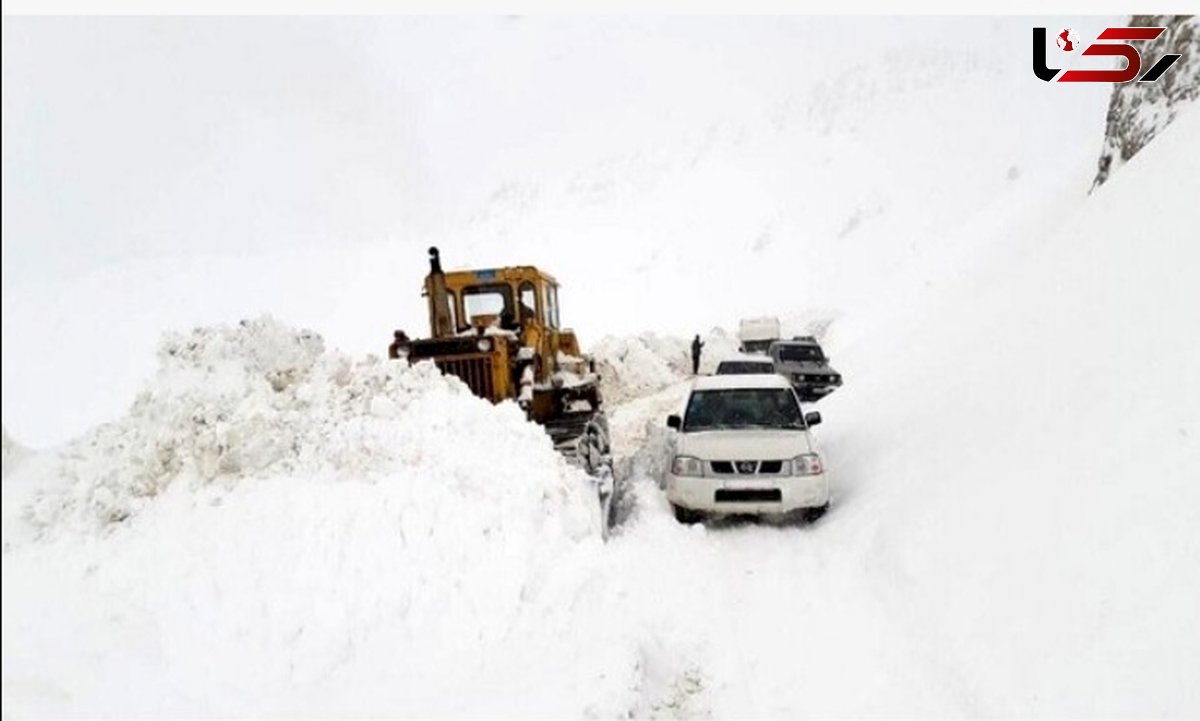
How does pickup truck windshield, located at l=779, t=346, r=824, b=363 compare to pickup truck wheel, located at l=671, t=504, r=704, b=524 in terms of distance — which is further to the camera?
pickup truck windshield, located at l=779, t=346, r=824, b=363

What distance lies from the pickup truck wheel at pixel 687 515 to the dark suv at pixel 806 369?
1146cm

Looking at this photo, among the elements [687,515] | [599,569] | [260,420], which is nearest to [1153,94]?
[687,515]

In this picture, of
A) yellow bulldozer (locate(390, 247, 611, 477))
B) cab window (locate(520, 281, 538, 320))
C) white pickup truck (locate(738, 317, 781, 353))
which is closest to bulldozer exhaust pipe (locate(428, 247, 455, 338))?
yellow bulldozer (locate(390, 247, 611, 477))

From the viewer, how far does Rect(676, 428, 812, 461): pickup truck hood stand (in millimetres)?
7836

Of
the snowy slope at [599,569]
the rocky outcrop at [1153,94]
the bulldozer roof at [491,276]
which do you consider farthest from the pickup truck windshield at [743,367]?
the snowy slope at [599,569]

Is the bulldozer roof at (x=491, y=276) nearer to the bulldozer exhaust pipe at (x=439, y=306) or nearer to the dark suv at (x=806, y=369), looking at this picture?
the bulldozer exhaust pipe at (x=439, y=306)

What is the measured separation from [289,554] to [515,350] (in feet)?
17.8

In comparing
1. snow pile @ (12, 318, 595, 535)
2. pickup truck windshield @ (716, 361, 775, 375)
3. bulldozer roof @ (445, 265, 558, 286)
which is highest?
bulldozer roof @ (445, 265, 558, 286)

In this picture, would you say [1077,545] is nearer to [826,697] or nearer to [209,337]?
[826,697]

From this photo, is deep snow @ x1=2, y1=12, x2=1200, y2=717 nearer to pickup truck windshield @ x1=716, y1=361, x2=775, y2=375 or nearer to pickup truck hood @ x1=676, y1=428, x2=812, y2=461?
pickup truck hood @ x1=676, y1=428, x2=812, y2=461

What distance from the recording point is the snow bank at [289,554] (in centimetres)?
413

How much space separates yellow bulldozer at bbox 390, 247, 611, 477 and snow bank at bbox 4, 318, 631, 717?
87.9 inches

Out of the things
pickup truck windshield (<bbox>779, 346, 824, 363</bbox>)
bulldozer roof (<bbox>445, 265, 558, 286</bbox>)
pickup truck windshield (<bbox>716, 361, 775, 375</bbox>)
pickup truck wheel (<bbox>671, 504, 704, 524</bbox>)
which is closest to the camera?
pickup truck wheel (<bbox>671, 504, 704, 524</bbox>)

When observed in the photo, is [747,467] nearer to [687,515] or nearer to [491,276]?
[687,515]
